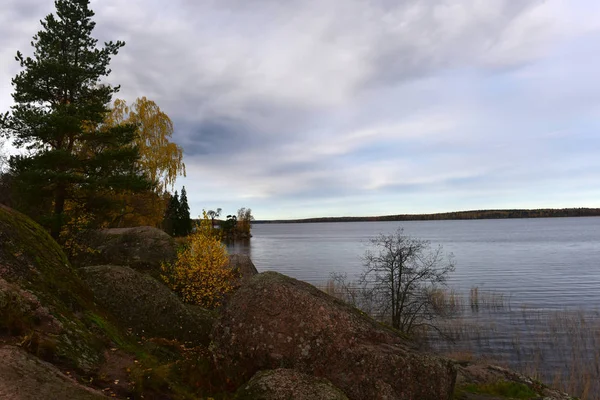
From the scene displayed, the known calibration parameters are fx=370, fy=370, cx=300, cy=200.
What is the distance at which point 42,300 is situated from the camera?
6520 millimetres

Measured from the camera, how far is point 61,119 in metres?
16.5

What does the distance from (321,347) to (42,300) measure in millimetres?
5089

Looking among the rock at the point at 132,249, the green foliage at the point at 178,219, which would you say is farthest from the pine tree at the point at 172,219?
the rock at the point at 132,249

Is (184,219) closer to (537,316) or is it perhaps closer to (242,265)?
(242,265)

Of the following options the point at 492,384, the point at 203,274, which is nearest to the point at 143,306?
the point at 203,274

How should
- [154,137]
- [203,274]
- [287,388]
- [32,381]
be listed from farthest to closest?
1. [154,137]
2. [203,274]
3. [287,388]
4. [32,381]

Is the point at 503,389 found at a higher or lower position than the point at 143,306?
lower

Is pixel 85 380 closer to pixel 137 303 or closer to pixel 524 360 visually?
pixel 137 303

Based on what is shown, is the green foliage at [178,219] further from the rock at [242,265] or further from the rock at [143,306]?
the rock at [143,306]

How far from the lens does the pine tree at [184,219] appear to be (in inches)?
2977

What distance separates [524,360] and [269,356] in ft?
46.6

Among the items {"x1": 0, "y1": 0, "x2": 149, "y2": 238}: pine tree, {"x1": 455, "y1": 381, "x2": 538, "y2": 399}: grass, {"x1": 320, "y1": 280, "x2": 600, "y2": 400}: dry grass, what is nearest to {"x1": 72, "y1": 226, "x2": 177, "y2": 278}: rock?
{"x1": 0, "y1": 0, "x2": 149, "y2": 238}: pine tree

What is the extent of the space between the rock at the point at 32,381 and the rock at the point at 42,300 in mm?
397

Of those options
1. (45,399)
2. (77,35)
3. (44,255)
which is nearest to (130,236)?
(77,35)
